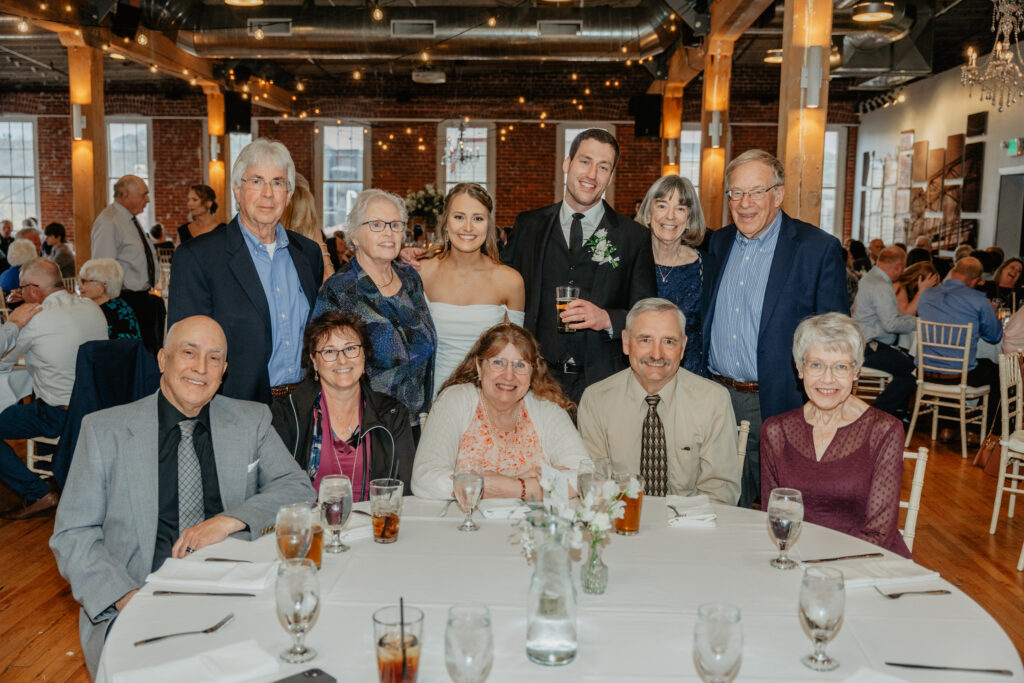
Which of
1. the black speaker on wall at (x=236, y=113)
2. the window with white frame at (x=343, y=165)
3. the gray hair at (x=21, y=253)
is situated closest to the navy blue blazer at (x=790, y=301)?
the gray hair at (x=21, y=253)

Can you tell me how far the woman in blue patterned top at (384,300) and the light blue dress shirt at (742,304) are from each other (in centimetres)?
111

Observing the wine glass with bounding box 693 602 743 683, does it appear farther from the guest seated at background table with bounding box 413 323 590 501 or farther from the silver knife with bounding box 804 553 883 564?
the guest seated at background table with bounding box 413 323 590 501

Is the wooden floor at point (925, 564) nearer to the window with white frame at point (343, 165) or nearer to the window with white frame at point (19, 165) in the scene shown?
the window with white frame at point (343, 165)

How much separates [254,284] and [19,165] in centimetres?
1579

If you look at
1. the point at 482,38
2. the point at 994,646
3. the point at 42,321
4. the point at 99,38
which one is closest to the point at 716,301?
the point at 994,646

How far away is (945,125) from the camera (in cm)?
1172

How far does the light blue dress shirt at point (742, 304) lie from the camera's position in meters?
3.22

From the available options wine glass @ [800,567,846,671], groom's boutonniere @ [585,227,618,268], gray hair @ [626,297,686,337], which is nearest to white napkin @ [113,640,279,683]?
wine glass @ [800,567,846,671]

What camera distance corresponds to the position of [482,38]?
959 cm

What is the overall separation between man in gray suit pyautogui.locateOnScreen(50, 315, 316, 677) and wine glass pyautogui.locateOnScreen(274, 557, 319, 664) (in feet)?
2.25

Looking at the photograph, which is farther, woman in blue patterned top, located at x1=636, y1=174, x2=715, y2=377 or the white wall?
the white wall

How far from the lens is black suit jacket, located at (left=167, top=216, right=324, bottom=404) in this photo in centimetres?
283

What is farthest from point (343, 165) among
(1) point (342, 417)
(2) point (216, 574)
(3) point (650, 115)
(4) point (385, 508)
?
(2) point (216, 574)

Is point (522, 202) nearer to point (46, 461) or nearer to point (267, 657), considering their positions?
point (46, 461)
